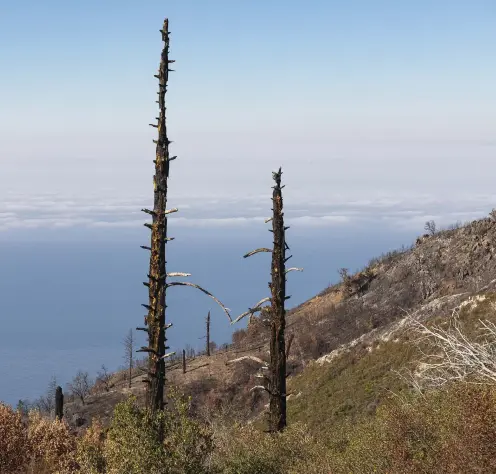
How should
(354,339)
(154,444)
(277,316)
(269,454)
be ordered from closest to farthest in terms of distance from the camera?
(154,444)
(269,454)
(277,316)
(354,339)

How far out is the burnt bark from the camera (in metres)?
18.5

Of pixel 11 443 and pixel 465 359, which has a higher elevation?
pixel 465 359

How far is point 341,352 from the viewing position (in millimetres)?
52719

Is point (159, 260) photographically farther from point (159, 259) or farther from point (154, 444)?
point (154, 444)

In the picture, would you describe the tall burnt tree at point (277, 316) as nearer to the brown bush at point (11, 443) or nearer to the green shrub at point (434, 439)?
the green shrub at point (434, 439)

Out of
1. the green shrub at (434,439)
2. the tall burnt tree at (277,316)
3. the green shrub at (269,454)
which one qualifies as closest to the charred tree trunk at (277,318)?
the tall burnt tree at (277,316)

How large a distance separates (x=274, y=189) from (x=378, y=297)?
52.6 m

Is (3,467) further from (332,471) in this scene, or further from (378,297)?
(378,297)

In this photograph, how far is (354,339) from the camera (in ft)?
193

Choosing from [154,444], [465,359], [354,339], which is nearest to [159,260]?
[154,444]

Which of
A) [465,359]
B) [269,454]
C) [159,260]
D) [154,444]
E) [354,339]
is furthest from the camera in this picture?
[354,339]

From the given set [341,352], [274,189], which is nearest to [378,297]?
[341,352]

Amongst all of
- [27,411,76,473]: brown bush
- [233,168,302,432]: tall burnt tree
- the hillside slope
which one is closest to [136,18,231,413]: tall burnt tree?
[27,411,76,473]: brown bush

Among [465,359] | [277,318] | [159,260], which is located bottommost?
[277,318]
